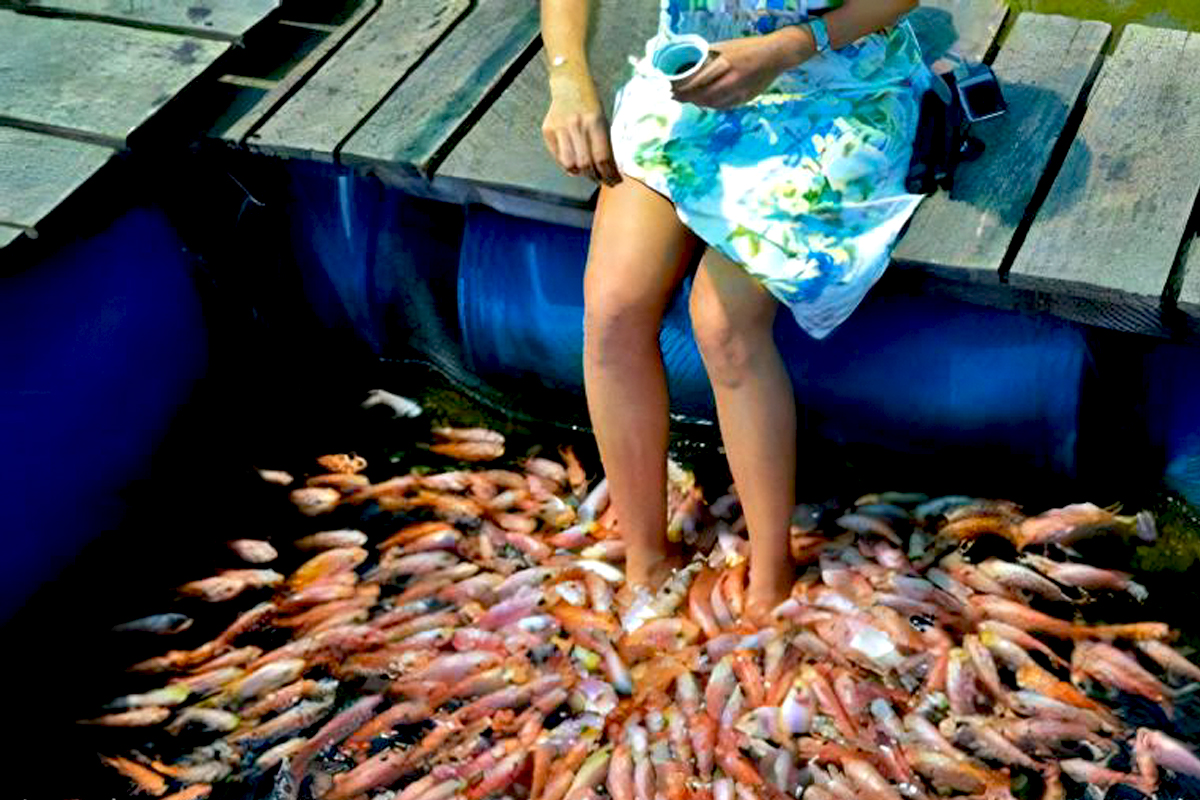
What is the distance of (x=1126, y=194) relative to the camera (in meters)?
3.81

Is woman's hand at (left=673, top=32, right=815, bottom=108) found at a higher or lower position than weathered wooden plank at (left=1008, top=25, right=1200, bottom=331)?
higher

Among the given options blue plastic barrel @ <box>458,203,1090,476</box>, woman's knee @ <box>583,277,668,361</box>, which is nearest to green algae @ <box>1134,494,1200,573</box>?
blue plastic barrel @ <box>458,203,1090,476</box>

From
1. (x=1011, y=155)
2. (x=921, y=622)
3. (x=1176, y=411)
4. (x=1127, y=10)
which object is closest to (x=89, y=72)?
(x=1011, y=155)

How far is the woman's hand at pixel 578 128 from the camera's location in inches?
141

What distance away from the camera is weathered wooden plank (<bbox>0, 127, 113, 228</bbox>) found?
13.5 ft

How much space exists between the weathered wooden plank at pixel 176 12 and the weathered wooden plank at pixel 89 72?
0.13ft

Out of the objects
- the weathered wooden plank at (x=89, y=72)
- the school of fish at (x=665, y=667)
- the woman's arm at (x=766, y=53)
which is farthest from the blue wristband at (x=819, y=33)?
the weathered wooden plank at (x=89, y=72)

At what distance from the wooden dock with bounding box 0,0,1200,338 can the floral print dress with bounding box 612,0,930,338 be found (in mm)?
266

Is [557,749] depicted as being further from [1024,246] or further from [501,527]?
[1024,246]

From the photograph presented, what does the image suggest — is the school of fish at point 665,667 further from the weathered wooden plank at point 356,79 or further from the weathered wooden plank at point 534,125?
the weathered wooden plank at point 356,79

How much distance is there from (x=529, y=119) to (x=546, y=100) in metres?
0.09

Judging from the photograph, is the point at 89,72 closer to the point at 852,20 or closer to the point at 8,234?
the point at 8,234

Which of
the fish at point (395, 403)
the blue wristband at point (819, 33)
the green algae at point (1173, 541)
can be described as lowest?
the fish at point (395, 403)

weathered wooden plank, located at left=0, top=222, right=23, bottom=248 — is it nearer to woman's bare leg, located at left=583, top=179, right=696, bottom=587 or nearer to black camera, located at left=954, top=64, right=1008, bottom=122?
woman's bare leg, located at left=583, top=179, right=696, bottom=587
